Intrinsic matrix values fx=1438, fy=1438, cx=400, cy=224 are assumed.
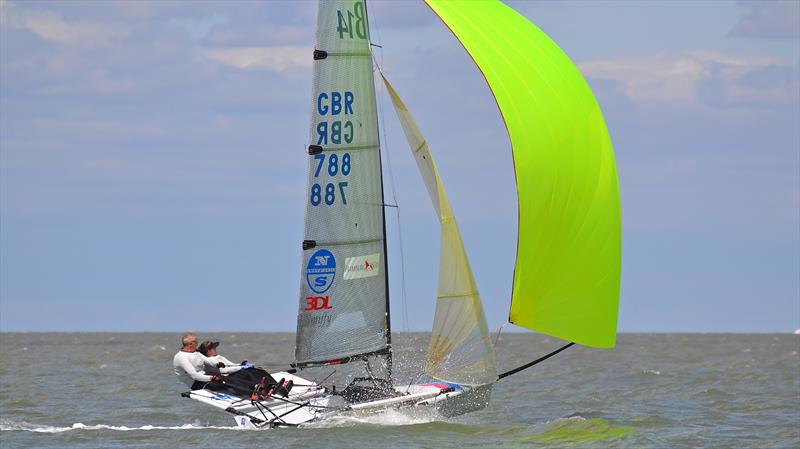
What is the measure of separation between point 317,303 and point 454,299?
2037 millimetres

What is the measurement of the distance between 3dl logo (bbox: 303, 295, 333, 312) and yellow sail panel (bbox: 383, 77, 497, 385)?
5.32 ft

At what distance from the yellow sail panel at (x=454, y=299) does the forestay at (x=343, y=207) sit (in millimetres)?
663

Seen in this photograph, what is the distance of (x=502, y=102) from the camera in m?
19.6

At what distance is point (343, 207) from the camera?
20.9 metres

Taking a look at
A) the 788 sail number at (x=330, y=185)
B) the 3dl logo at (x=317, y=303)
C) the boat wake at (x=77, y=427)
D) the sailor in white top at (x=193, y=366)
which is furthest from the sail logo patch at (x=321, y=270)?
the boat wake at (x=77, y=427)

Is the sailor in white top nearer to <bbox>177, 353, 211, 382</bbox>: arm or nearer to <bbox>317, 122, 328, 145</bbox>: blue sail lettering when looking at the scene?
<bbox>177, 353, 211, 382</bbox>: arm

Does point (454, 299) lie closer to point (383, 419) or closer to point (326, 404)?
point (383, 419)

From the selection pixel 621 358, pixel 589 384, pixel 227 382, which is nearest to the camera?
pixel 227 382

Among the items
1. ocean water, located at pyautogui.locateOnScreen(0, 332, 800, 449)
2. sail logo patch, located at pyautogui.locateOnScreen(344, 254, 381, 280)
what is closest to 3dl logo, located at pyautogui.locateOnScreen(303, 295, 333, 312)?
sail logo patch, located at pyautogui.locateOnScreen(344, 254, 381, 280)

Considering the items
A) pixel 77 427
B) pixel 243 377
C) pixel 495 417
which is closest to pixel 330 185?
pixel 243 377

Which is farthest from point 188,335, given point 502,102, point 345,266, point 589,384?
point 589,384

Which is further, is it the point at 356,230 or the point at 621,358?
the point at 621,358

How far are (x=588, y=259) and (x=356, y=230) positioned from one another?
3.45 metres

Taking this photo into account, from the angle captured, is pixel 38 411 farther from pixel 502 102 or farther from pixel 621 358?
pixel 621 358
